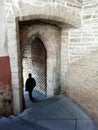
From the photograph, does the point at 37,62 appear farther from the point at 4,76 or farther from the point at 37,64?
the point at 4,76

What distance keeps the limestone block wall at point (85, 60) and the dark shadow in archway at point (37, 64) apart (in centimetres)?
134

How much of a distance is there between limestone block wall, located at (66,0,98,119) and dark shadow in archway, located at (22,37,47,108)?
1.34m

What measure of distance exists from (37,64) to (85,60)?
252 centimetres

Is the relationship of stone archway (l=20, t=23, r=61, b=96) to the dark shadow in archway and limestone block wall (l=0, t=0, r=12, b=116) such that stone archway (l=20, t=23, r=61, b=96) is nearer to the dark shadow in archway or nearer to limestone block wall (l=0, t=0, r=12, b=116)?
the dark shadow in archway

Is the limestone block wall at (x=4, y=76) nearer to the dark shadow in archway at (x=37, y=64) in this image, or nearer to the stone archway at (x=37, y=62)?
the dark shadow in archway at (x=37, y=64)

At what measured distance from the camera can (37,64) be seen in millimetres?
5746

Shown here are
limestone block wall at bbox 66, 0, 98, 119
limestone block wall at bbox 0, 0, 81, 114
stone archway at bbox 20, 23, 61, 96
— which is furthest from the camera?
stone archway at bbox 20, 23, 61, 96

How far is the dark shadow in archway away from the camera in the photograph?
5.25m

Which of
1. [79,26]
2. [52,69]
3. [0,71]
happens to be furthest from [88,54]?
[0,71]

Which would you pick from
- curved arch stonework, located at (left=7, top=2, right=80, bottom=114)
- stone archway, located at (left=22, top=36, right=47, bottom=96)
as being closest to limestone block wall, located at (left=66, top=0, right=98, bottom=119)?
curved arch stonework, located at (left=7, top=2, right=80, bottom=114)

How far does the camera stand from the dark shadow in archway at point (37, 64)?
525 cm

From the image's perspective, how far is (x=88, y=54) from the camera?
346 centimetres

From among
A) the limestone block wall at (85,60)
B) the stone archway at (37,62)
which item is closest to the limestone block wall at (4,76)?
the limestone block wall at (85,60)

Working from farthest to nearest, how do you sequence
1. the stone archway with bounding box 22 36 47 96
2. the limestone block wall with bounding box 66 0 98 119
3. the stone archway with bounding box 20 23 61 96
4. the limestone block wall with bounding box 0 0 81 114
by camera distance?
the stone archway with bounding box 22 36 47 96
the stone archway with bounding box 20 23 61 96
the limestone block wall with bounding box 66 0 98 119
the limestone block wall with bounding box 0 0 81 114
